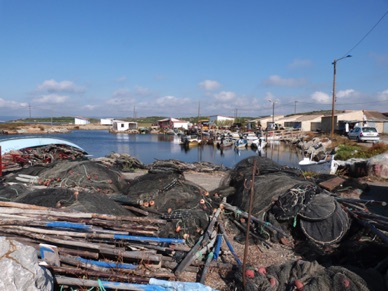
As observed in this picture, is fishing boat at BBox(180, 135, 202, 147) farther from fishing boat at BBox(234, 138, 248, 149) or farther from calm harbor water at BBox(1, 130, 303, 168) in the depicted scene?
fishing boat at BBox(234, 138, 248, 149)

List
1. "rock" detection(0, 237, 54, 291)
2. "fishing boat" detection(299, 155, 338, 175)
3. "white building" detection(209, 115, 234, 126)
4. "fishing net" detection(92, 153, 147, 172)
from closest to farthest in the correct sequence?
"rock" detection(0, 237, 54, 291), "fishing boat" detection(299, 155, 338, 175), "fishing net" detection(92, 153, 147, 172), "white building" detection(209, 115, 234, 126)

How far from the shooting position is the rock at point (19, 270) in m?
3.09

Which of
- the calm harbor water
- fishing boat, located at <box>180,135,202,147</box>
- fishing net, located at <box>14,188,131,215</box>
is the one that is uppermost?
fishing net, located at <box>14,188,131,215</box>

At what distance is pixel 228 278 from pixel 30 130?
82.0 m

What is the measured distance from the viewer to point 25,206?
5.23 metres

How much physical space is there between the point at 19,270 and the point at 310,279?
3.34 m

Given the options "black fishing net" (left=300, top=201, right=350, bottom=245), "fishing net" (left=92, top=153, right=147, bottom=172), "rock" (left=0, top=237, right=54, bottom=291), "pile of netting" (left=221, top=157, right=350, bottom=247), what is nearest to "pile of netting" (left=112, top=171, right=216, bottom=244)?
"pile of netting" (left=221, top=157, right=350, bottom=247)

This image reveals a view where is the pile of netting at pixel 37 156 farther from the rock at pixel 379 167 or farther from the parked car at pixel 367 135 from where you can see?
→ the parked car at pixel 367 135

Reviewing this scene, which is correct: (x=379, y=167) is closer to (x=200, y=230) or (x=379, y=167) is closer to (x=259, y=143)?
(x=200, y=230)

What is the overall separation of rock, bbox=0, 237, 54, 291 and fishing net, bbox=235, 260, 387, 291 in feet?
7.93

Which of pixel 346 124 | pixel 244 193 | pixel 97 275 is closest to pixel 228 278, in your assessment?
pixel 97 275

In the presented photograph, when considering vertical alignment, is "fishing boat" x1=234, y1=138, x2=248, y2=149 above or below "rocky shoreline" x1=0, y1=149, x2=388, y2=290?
below

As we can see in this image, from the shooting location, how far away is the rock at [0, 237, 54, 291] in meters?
3.09

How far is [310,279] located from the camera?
4031mm
